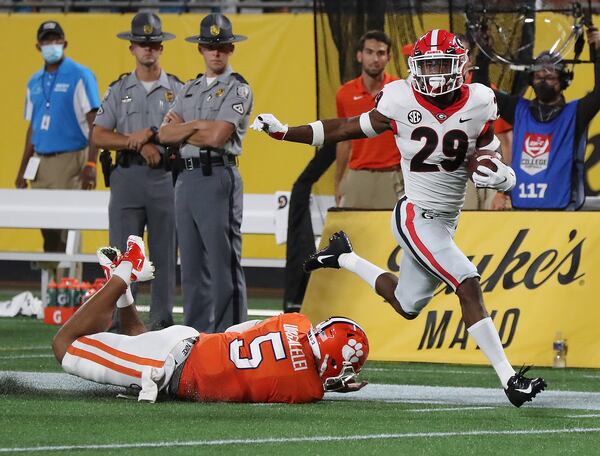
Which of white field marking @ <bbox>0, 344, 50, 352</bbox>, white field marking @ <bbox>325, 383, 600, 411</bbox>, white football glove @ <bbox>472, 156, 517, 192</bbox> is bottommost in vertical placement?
white field marking @ <bbox>0, 344, 50, 352</bbox>

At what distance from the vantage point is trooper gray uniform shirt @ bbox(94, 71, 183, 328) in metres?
9.67

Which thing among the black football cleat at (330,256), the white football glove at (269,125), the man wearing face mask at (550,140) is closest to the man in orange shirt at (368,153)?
the man wearing face mask at (550,140)

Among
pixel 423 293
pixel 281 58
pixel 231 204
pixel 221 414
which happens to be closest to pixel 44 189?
pixel 281 58

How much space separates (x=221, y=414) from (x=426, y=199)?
1698mm

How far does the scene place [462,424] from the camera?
6320 mm

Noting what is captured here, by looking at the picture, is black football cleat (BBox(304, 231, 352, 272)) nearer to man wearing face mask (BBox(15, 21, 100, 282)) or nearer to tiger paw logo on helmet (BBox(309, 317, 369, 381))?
tiger paw logo on helmet (BBox(309, 317, 369, 381))

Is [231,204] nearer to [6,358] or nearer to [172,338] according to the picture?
[6,358]

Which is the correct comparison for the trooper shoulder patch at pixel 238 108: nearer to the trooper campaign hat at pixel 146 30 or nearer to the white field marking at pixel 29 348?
the trooper campaign hat at pixel 146 30

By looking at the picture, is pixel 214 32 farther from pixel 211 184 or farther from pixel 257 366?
pixel 257 366

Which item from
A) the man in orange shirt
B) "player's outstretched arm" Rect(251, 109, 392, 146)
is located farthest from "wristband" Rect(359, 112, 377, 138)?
the man in orange shirt

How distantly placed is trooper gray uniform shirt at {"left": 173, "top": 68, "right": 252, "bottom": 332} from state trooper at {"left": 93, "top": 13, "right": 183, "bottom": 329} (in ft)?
1.50

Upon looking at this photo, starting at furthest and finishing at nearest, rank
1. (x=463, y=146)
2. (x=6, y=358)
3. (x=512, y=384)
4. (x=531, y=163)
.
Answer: (x=531, y=163)
(x=6, y=358)
(x=463, y=146)
(x=512, y=384)

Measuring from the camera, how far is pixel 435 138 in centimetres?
729

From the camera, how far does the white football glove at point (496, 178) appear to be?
22.8 feet
